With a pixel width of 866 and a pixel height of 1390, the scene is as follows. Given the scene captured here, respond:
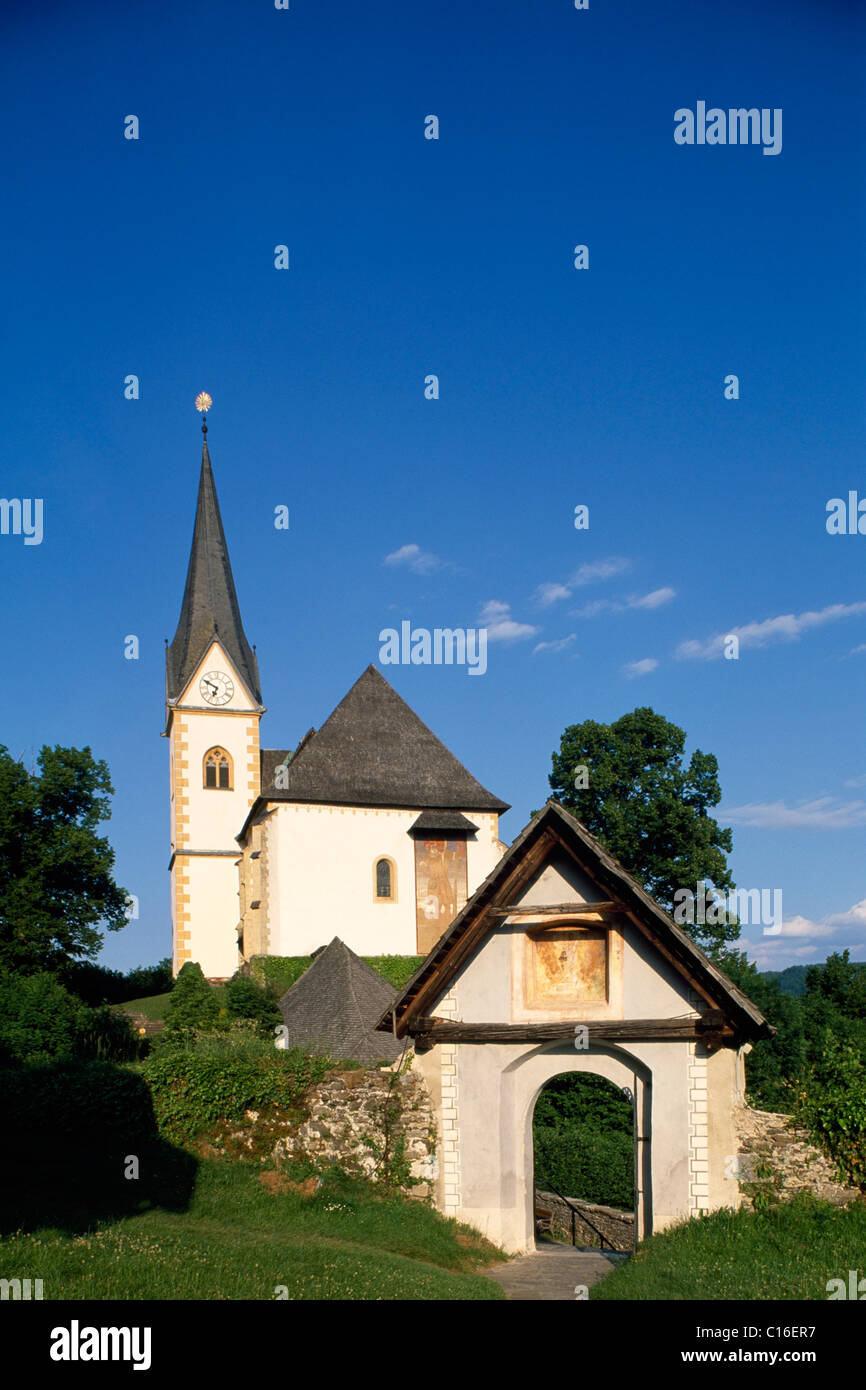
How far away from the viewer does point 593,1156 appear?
3162 cm

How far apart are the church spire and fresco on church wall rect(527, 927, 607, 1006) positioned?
4014 cm

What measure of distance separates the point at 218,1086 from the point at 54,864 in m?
33.3

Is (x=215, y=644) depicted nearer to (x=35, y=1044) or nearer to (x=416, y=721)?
(x=416, y=721)

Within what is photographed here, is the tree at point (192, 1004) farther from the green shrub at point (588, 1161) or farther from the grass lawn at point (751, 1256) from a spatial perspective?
the grass lawn at point (751, 1256)

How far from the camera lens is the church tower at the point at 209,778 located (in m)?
53.4

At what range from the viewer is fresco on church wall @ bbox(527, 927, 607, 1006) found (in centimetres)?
1684

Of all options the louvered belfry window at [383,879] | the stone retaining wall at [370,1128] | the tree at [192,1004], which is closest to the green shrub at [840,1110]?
the stone retaining wall at [370,1128]

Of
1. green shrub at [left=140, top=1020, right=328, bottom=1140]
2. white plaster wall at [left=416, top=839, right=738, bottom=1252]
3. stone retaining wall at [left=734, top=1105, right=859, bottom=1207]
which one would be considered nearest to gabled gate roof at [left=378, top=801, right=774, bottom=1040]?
white plaster wall at [left=416, top=839, right=738, bottom=1252]

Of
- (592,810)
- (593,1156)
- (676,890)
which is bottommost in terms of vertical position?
(593,1156)
